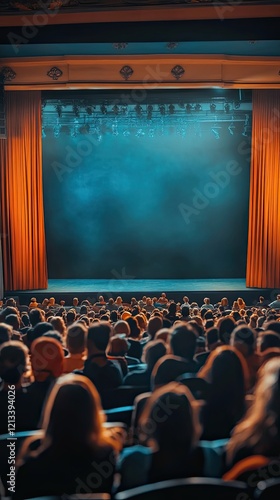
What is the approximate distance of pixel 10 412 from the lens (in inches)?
129

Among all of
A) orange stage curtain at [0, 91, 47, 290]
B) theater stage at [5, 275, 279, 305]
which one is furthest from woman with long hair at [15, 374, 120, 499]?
orange stage curtain at [0, 91, 47, 290]

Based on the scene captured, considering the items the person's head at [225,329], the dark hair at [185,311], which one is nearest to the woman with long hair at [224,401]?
the person's head at [225,329]

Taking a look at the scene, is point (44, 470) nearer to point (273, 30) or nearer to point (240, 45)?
point (273, 30)

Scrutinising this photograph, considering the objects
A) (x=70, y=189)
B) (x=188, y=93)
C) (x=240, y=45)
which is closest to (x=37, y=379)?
(x=240, y=45)

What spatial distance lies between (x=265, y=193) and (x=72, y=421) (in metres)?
12.5

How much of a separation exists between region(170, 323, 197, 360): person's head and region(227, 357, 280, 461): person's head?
4.85 ft

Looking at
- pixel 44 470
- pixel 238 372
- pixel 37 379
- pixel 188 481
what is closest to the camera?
pixel 188 481

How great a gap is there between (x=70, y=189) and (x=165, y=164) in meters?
2.68

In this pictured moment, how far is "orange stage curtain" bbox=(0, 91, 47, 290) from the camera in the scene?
548 inches

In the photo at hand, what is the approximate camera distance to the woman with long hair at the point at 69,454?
2.26 metres

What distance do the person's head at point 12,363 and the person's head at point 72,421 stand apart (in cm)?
119

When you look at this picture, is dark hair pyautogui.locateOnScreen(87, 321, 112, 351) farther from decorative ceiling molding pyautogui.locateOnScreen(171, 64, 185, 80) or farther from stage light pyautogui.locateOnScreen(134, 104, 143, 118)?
stage light pyautogui.locateOnScreen(134, 104, 143, 118)

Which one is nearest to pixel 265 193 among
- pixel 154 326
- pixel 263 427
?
pixel 154 326

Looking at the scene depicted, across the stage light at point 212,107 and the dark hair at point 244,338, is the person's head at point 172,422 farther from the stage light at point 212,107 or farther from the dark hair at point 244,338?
the stage light at point 212,107
